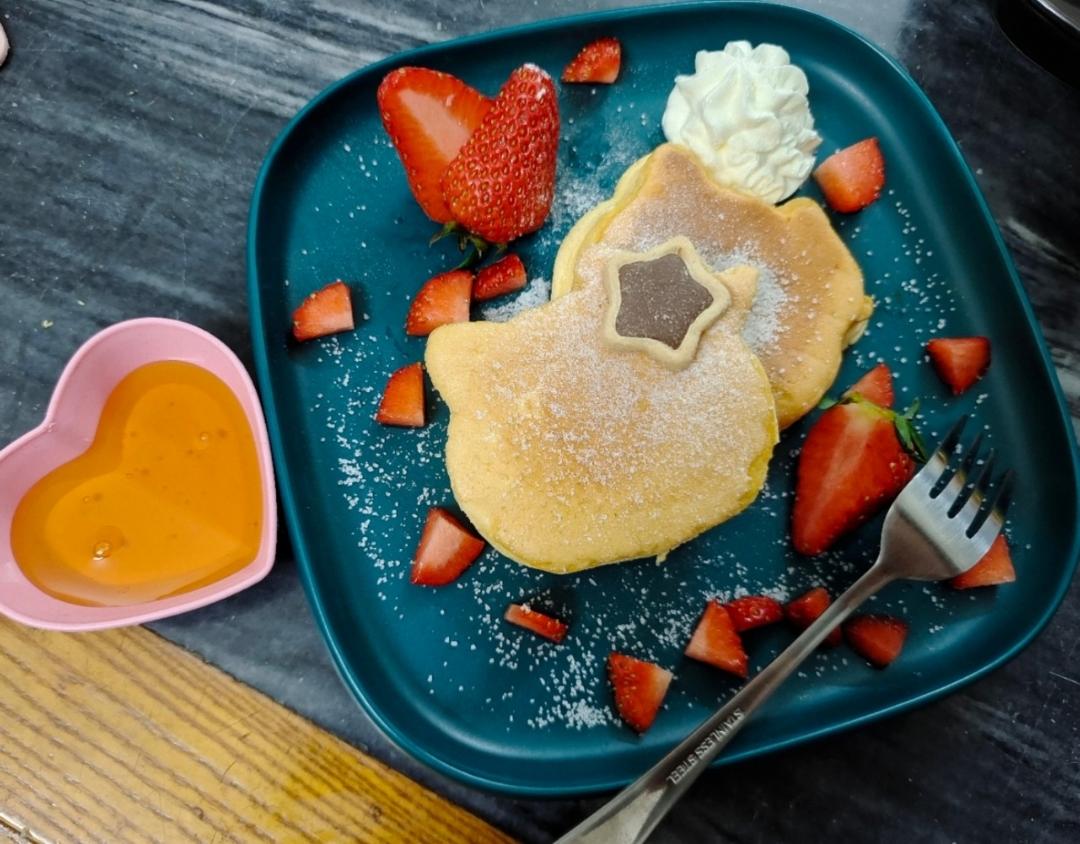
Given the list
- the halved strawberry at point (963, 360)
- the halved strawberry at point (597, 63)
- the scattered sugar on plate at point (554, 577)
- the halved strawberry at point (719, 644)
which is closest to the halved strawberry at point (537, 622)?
the scattered sugar on plate at point (554, 577)

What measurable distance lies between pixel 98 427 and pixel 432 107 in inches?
29.3

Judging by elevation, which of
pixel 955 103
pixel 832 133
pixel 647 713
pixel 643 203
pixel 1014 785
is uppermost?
pixel 955 103

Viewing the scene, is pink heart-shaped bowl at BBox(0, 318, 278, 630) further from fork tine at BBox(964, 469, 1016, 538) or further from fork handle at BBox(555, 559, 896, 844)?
fork tine at BBox(964, 469, 1016, 538)

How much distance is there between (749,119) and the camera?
49.4 inches

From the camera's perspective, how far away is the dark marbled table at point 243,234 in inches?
52.0

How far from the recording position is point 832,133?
142 cm

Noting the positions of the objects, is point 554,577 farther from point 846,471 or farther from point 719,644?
point 846,471

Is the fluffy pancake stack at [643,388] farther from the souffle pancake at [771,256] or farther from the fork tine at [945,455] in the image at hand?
the fork tine at [945,455]

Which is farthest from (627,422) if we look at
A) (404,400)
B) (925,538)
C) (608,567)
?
(925,538)

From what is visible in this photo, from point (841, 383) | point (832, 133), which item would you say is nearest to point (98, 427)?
point (841, 383)

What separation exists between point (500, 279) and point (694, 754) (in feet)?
2.62

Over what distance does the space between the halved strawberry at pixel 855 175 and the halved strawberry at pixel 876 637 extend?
701 millimetres

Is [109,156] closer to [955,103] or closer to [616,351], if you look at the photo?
[616,351]

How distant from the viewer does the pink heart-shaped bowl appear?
1.15 m
